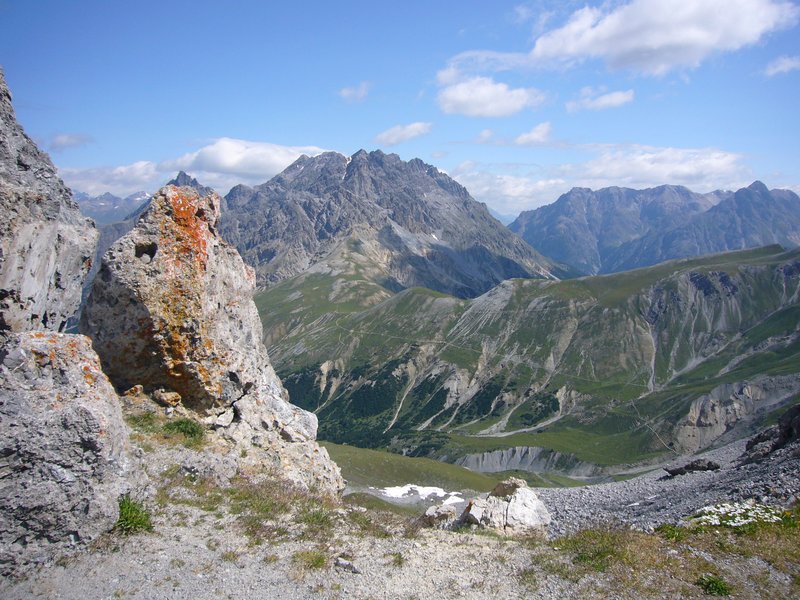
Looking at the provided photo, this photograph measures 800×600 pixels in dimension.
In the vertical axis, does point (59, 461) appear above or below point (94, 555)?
above

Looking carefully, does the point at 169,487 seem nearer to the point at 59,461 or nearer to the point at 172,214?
the point at 59,461

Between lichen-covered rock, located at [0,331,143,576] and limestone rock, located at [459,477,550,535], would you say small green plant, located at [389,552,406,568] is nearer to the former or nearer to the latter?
limestone rock, located at [459,477,550,535]

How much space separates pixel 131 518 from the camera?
15.2 meters

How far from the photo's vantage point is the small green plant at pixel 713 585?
47.1 ft

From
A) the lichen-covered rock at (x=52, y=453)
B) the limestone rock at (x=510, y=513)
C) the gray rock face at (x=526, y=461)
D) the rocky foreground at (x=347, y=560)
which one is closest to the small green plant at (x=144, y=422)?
the rocky foreground at (x=347, y=560)

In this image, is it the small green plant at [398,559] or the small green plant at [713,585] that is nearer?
the small green plant at [713,585]

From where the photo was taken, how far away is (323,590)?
45.3 ft

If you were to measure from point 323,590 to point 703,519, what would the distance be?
15.9 metres

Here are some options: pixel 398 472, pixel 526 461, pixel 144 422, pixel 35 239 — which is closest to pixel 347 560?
pixel 144 422

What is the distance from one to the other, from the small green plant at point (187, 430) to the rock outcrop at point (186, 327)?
143cm

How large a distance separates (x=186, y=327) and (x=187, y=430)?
464 centimetres

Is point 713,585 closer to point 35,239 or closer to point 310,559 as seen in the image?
point 310,559

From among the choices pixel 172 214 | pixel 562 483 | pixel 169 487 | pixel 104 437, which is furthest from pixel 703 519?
pixel 562 483

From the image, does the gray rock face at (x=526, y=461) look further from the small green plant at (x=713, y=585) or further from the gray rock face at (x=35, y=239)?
the gray rock face at (x=35, y=239)
